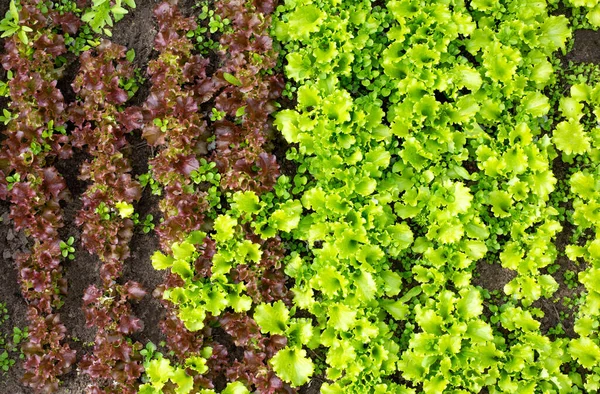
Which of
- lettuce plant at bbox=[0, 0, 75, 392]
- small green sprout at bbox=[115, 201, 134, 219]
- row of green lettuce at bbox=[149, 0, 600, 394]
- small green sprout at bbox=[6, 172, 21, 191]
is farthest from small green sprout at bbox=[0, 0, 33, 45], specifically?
row of green lettuce at bbox=[149, 0, 600, 394]

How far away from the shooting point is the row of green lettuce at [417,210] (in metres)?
4.03

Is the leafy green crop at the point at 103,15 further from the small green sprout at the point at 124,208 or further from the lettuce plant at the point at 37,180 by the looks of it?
the small green sprout at the point at 124,208

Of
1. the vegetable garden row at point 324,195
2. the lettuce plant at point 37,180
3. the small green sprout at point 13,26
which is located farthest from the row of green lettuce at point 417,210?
the small green sprout at point 13,26

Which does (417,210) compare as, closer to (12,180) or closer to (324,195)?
(324,195)

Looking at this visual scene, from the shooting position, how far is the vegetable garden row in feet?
13.3

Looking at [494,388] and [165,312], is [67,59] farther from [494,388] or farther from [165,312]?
[494,388]

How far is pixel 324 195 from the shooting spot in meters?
4.08

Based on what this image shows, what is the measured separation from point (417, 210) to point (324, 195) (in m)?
0.69

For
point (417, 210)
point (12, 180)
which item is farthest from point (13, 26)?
point (417, 210)

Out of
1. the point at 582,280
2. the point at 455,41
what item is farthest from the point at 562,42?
the point at 582,280

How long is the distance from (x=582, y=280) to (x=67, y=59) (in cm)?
427

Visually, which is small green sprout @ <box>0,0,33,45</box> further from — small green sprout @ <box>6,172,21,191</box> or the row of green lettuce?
the row of green lettuce

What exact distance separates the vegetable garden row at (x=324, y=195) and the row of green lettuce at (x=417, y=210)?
15 mm

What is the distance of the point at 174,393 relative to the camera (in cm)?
408
